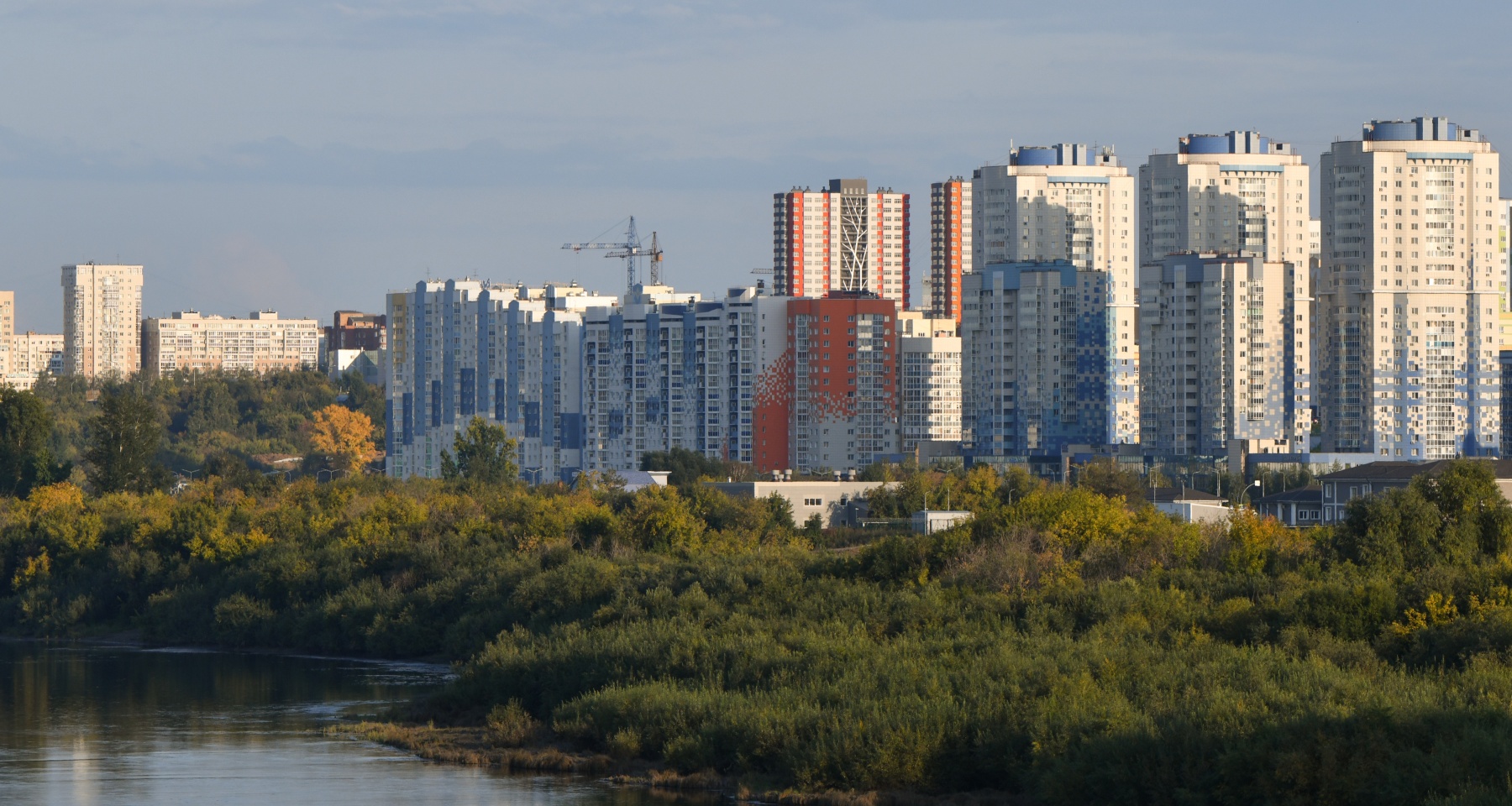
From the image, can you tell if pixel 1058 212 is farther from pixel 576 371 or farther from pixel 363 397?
pixel 363 397

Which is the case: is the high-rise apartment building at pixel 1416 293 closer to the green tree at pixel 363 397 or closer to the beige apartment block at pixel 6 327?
the green tree at pixel 363 397

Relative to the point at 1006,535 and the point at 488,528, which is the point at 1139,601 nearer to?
the point at 1006,535

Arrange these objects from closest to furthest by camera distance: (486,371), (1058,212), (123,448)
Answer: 1. (123,448)
2. (1058,212)
3. (486,371)

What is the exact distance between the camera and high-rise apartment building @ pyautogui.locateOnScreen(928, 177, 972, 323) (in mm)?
111625

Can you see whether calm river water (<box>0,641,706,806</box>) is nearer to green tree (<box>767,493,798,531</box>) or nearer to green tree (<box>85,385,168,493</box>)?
green tree (<box>767,493,798,531</box>)

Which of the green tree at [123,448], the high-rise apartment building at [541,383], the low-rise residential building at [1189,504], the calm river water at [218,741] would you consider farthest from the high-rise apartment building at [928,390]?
the calm river water at [218,741]

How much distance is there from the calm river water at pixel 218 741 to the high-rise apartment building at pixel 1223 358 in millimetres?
43674

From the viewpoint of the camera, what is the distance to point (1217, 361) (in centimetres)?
7500

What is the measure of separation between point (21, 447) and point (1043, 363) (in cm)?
3859

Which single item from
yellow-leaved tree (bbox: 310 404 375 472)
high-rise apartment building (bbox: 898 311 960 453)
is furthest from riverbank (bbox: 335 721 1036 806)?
yellow-leaved tree (bbox: 310 404 375 472)

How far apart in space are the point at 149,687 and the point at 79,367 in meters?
127

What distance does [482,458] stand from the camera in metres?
70.0

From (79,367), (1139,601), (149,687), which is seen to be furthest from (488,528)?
(79,367)

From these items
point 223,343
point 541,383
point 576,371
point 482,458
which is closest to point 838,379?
point 576,371
